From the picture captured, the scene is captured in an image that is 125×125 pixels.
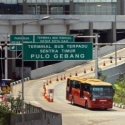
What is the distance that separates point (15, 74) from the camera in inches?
3863

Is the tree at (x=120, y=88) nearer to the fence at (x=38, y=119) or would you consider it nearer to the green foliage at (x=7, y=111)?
the green foliage at (x=7, y=111)

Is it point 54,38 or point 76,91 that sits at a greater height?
point 54,38

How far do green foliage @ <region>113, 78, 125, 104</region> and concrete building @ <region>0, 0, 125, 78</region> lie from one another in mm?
15544

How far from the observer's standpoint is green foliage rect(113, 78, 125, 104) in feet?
221

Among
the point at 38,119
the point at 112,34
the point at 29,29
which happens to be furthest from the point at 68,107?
the point at 112,34

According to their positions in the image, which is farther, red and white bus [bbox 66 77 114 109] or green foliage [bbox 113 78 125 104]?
green foliage [bbox 113 78 125 104]

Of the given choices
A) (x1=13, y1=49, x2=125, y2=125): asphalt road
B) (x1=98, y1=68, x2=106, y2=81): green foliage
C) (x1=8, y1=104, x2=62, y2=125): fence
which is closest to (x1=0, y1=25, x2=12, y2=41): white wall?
(x1=13, y1=49, x2=125, y2=125): asphalt road

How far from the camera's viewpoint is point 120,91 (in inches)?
2795

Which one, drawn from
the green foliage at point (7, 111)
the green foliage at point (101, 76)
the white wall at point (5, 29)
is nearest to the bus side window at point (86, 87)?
the green foliage at point (7, 111)

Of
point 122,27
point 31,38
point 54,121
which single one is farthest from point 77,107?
point 122,27

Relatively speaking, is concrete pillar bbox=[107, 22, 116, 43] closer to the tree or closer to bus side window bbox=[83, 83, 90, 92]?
the tree

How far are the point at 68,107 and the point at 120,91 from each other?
38.0 feet

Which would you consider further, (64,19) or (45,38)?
(64,19)

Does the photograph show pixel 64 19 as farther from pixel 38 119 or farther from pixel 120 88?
pixel 38 119
